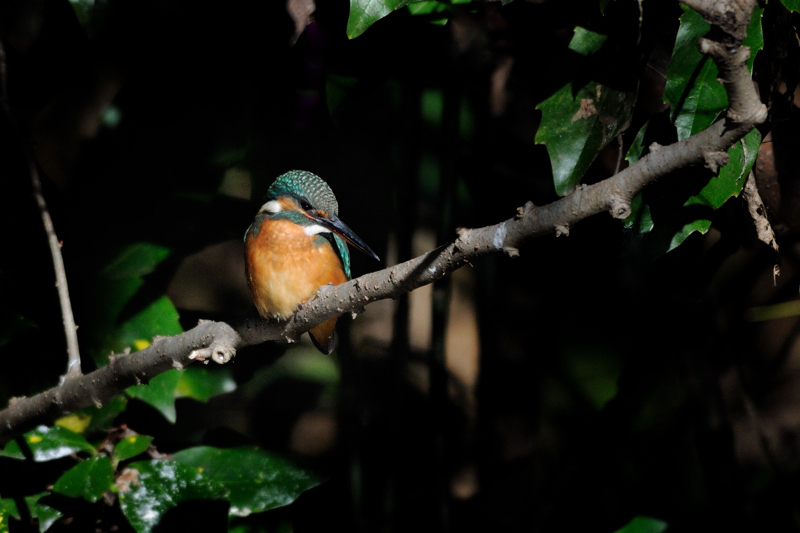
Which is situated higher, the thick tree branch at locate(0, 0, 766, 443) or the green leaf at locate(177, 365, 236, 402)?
the green leaf at locate(177, 365, 236, 402)

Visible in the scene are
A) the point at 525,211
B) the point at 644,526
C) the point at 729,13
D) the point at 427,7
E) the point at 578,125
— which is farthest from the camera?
the point at 644,526

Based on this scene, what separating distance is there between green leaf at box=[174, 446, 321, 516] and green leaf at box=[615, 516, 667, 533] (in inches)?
29.3

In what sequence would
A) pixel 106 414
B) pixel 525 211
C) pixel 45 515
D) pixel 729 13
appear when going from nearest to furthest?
pixel 729 13, pixel 525 211, pixel 45 515, pixel 106 414

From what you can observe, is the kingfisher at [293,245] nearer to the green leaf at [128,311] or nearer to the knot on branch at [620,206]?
the green leaf at [128,311]

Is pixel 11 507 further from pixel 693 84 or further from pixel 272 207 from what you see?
pixel 693 84

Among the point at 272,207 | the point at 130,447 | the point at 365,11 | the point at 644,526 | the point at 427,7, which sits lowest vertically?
the point at 644,526

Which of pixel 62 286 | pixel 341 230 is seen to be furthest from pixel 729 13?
pixel 62 286

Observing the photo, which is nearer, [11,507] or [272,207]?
[272,207]

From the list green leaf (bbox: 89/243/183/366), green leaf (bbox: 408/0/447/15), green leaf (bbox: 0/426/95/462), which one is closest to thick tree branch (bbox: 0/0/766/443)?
green leaf (bbox: 0/426/95/462)

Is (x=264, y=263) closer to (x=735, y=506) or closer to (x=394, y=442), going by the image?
(x=394, y=442)

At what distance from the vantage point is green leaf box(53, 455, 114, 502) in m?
1.22

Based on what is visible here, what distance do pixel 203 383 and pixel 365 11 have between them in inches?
37.8

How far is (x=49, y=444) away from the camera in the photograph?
1.27 meters

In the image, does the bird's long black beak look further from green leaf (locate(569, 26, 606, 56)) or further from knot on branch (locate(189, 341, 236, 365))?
green leaf (locate(569, 26, 606, 56))
